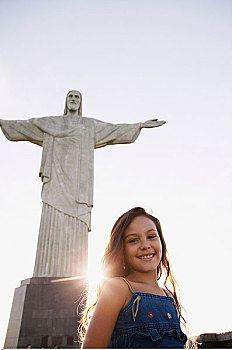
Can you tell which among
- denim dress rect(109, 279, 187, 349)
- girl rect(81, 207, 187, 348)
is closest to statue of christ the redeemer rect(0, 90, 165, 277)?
girl rect(81, 207, 187, 348)

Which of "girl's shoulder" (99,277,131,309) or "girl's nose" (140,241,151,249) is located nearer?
"girl's shoulder" (99,277,131,309)

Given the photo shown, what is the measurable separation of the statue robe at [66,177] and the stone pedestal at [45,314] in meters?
0.47

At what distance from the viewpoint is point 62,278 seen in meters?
6.31

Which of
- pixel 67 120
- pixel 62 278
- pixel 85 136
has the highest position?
pixel 67 120

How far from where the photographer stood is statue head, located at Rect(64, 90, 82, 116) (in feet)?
29.1

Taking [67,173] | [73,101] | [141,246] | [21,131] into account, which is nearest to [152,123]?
[73,101]

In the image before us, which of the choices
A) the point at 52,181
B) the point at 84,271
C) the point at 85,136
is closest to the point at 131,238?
the point at 84,271

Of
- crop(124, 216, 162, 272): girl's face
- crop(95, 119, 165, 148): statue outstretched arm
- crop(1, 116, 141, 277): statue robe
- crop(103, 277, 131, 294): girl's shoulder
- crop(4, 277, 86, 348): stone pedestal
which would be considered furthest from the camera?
crop(95, 119, 165, 148): statue outstretched arm

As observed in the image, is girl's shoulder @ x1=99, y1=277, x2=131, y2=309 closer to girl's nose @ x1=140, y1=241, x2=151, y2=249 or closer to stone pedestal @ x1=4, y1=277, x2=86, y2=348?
girl's nose @ x1=140, y1=241, x2=151, y2=249

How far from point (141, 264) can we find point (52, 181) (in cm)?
670

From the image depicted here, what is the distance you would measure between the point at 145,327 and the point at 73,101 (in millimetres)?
8394

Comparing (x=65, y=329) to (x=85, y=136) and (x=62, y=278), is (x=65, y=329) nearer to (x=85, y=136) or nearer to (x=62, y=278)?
(x=62, y=278)

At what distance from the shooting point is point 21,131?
859cm

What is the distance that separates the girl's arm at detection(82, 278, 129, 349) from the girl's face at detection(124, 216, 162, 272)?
204 millimetres
